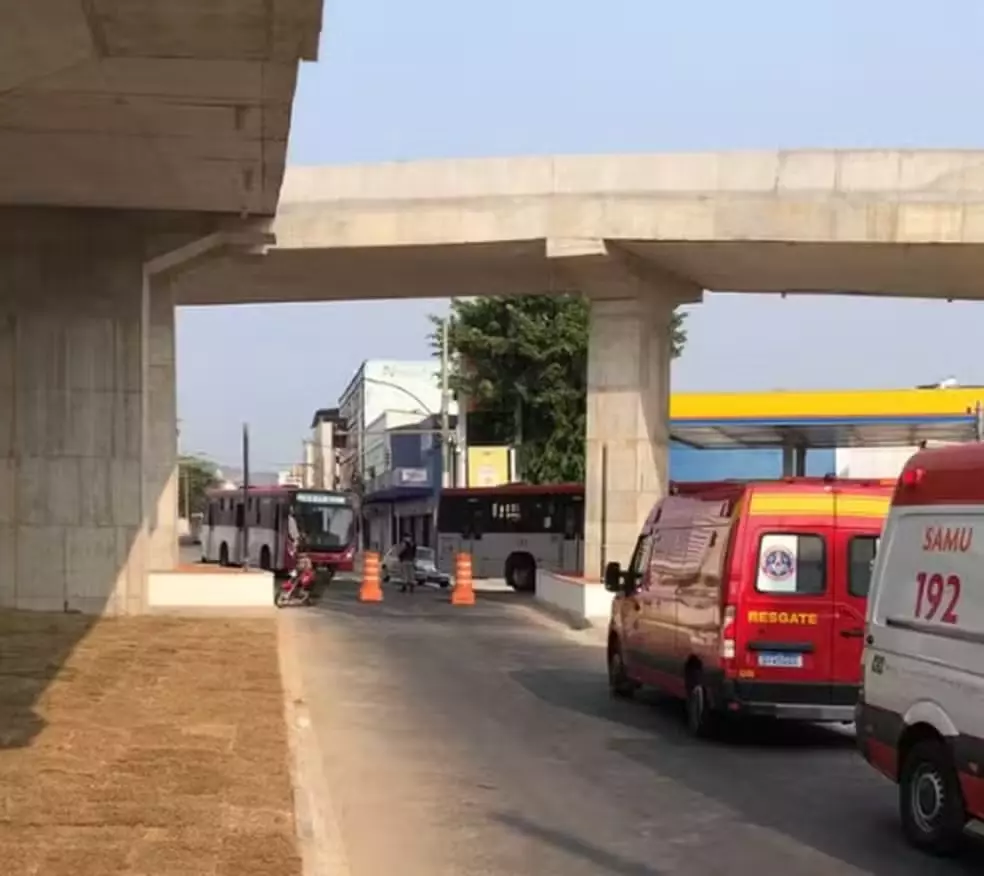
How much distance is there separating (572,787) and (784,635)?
251 cm

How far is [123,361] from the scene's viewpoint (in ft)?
80.3

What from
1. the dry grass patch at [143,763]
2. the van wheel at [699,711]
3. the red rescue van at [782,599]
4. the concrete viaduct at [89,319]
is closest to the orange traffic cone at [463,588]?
the concrete viaduct at [89,319]

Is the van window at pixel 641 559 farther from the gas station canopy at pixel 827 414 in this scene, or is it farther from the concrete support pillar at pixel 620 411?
the gas station canopy at pixel 827 414

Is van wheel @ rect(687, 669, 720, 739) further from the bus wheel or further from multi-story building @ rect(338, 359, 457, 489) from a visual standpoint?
multi-story building @ rect(338, 359, 457, 489)

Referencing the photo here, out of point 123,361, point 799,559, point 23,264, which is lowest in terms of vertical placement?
point 799,559

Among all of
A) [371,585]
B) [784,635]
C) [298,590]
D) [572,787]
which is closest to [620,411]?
[298,590]

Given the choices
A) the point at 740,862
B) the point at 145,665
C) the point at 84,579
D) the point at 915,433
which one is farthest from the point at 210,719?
the point at 915,433

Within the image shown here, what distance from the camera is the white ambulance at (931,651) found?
8.02m

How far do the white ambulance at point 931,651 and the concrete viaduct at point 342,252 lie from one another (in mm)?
10956

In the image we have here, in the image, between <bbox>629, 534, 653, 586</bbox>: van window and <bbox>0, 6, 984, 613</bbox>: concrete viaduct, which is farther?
<bbox>0, 6, 984, 613</bbox>: concrete viaduct

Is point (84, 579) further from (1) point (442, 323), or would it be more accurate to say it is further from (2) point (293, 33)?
(1) point (442, 323)

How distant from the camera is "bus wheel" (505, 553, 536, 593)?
4472 centimetres

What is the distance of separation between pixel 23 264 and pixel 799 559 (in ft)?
52.3

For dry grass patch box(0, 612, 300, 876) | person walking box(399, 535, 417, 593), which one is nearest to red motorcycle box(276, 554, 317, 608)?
person walking box(399, 535, 417, 593)
